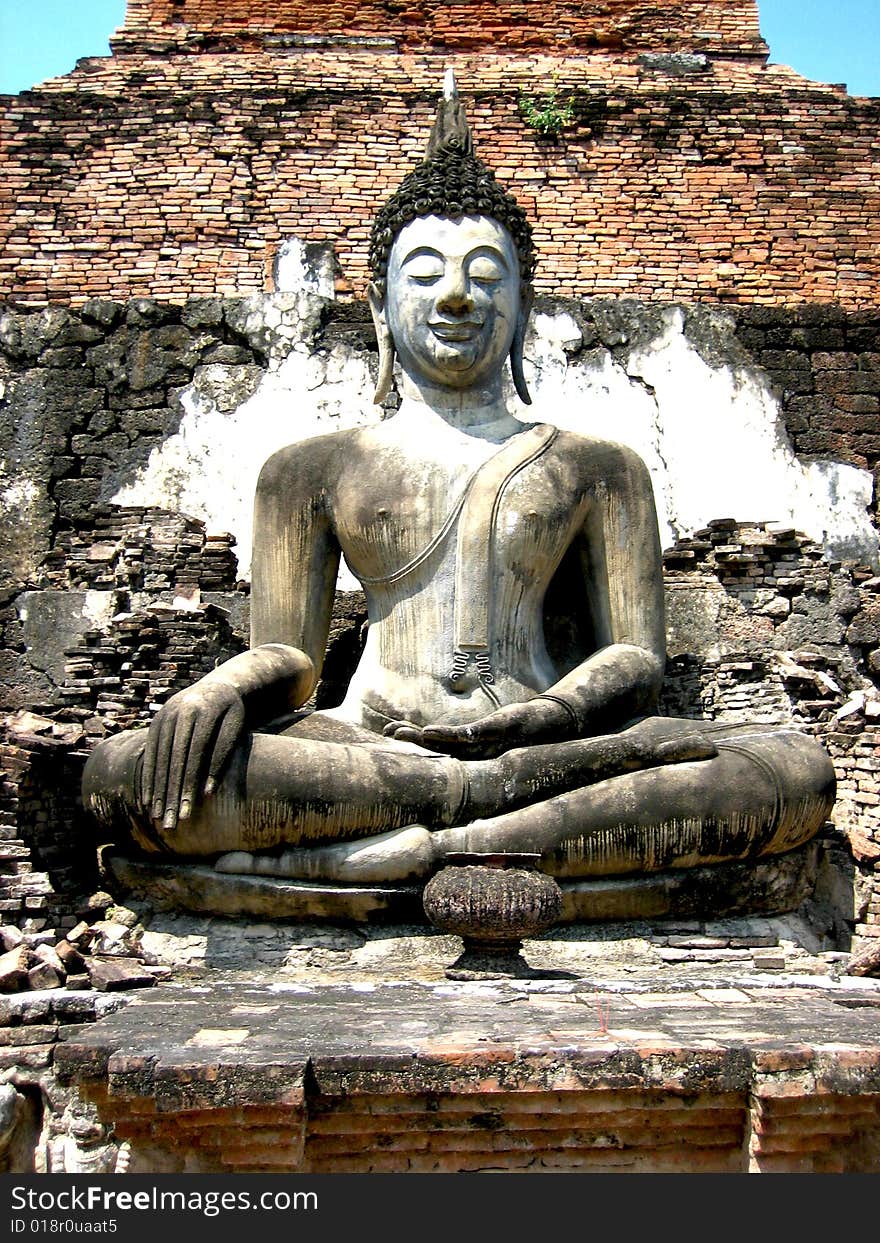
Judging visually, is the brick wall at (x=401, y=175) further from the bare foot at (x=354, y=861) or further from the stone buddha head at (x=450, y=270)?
the bare foot at (x=354, y=861)

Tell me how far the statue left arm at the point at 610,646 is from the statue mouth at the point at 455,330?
680 mm

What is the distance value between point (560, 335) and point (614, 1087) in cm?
482

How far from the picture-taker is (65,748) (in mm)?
5492

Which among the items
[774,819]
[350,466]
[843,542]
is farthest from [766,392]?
[774,819]

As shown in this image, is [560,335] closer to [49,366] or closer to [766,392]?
[766,392]

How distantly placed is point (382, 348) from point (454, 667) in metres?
1.47

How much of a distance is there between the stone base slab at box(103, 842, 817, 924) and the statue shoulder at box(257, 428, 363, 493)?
1566mm

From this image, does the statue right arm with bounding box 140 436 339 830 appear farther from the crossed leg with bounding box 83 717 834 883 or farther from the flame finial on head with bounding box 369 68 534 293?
the flame finial on head with bounding box 369 68 534 293

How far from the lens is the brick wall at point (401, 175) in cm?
960

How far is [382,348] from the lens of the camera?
227 inches

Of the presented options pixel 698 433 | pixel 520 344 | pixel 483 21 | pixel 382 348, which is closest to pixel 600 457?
pixel 520 344

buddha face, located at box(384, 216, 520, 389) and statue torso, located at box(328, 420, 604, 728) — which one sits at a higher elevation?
buddha face, located at box(384, 216, 520, 389)

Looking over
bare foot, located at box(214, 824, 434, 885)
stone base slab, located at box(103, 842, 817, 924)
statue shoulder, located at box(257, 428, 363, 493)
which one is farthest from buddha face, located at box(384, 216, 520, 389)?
stone base slab, located at box(103, 842, 817, 924)

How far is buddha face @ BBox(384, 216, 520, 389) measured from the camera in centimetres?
543
